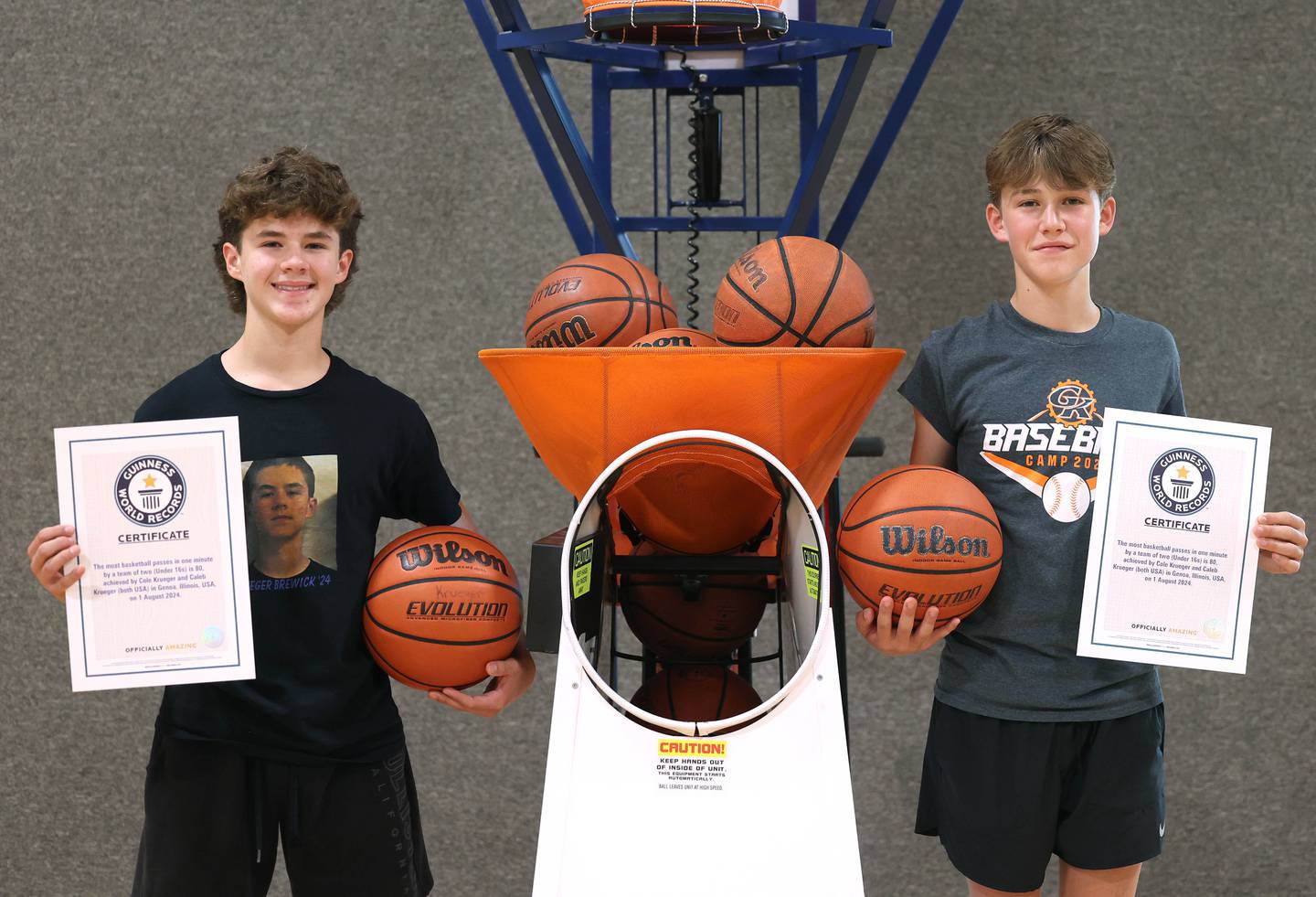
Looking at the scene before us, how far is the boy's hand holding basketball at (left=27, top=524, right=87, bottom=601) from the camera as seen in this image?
143cm

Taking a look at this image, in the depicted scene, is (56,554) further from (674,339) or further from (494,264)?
(494,264)

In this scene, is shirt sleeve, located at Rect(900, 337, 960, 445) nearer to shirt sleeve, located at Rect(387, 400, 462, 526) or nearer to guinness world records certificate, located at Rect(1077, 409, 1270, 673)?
guinness world records certificate, located at Rect(1077, 409, 1270, 673)

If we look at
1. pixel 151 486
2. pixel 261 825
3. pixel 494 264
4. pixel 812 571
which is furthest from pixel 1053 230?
pixel 494 264

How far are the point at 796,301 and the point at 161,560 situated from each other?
0.85m

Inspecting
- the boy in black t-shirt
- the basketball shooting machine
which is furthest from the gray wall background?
the boy in black t-shirt

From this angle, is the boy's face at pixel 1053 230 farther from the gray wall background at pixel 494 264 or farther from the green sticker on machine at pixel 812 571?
the gray wall background at pixel 494 264

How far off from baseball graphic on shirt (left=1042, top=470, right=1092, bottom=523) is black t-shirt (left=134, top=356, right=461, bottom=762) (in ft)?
2.93

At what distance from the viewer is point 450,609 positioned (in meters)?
1.47

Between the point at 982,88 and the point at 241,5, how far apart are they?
1718 millimetres

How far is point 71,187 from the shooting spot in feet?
9.10

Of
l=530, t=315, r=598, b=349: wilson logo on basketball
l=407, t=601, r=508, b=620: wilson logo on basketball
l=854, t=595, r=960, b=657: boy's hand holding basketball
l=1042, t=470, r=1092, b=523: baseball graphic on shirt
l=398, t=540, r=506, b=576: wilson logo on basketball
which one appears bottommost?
l=854, t=595, r=960, b=657: boy's hand holding basketball

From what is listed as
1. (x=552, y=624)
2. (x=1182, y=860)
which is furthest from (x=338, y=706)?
(x=1182, y=860)

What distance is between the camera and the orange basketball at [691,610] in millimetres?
1651

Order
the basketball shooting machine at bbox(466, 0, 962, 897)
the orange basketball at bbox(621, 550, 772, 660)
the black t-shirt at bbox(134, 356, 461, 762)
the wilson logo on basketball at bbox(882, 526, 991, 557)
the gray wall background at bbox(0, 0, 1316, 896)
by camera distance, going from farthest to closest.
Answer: the gray wall background at bbox(0, 0, 1316, 896) → the orange basketball at bbox(621, 550, 772, 660) → the black t-shirt at bbox(134, 356, 461, 762) → the wilson logo on basketball at bbox(882, 526, 991, 557) → the basketball shooting machine at bbox(466, 0, 962, 897)
